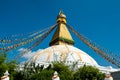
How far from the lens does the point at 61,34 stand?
48.5m

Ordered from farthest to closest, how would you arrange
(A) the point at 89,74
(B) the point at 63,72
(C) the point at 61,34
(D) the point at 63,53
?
(C) the point at 61,34
(D) the point at 63,53
(A) the point at 89,74
(B) the point at 63,72

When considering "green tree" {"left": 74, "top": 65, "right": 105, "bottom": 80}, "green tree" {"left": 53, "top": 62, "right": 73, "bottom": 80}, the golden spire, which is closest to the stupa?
the golden spire

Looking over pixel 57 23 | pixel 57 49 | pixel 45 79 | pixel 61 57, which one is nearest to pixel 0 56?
pixel 45 79

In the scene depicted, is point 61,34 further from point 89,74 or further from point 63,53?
point 89,74

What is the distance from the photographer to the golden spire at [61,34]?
158 feet

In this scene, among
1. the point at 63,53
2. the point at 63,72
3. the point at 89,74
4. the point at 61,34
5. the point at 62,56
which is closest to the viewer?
the point at 63,72

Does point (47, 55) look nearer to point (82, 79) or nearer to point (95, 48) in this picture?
point (95, 48)

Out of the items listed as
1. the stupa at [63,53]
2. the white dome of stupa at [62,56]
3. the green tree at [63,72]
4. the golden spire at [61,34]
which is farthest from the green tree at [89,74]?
the golden spire at [61,34]

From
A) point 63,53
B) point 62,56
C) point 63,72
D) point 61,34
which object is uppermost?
point 61,34

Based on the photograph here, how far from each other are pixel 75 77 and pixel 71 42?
72.7 feet

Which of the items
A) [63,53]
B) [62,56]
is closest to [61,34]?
[63,53]

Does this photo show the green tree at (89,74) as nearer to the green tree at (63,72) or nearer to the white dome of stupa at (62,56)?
the green tree at (63,72)

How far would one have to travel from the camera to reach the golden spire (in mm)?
48250

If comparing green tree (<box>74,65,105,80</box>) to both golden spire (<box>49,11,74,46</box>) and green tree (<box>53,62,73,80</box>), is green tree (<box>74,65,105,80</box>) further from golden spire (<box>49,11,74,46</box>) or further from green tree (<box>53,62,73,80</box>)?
golden spire (<box>49,11,74,46</box>)
